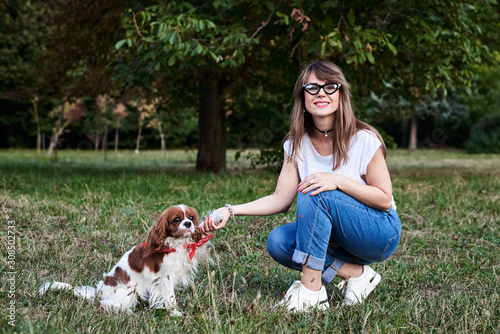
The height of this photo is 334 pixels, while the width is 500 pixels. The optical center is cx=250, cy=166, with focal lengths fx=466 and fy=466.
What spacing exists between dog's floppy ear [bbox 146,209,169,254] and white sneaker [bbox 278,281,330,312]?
2.55ft

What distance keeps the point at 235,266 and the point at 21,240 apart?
1948 millimetres

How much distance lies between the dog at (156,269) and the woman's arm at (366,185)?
743 millimetres

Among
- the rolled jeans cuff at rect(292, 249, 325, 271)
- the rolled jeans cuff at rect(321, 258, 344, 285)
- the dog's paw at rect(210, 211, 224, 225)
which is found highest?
the dog's paw at rect(210, 211, 224, 225)

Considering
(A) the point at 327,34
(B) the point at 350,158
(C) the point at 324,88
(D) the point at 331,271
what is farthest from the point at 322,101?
(A) the point at 327,34

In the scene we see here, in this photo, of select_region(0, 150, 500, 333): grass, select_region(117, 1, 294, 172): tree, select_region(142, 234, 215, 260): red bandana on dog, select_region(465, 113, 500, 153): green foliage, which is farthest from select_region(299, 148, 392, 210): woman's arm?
select_region(465, 113, 500, 153): green foliage

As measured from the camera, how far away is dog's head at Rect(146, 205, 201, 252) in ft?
8.92

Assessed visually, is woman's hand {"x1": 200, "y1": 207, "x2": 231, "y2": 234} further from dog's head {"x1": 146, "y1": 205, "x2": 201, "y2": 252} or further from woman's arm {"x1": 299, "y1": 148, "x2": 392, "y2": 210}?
woman's arm {"x1": 299, "y1": 148, "x2": 392, "y2": 210}

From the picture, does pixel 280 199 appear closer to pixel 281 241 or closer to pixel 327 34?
pixel 281 241

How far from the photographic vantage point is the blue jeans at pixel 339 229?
8.80 ft

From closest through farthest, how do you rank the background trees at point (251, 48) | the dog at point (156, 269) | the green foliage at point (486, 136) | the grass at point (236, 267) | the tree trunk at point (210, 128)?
the grass at point (236, 267) < the dog at point (156, 269) < the background trees at point (251, 48) < the tree trunk at point (210, 128) < the green foliage at point (486, 136)

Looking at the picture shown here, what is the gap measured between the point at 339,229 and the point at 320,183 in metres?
0.32

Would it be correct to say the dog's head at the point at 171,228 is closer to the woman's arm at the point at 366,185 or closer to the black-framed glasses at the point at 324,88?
the woman's arm at the point at 366,185

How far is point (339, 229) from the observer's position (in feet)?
9.04

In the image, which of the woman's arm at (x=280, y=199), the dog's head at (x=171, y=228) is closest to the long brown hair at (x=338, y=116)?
the woman's arm at (x=280, y=199)
